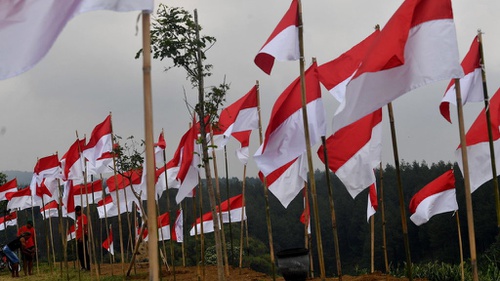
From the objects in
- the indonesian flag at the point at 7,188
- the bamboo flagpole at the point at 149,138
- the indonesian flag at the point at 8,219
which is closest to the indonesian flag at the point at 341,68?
the bamboo flagpole at the point at 149,138

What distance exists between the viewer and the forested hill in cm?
6166

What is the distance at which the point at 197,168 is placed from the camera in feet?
57.8

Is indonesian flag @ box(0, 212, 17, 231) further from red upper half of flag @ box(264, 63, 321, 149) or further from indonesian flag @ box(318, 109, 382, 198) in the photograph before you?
indonesian flag @ box(318, 109, 382, 198)

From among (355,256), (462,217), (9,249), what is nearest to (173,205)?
(355,256)

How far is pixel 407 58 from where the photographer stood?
918 cm

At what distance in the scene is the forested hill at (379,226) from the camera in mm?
61656

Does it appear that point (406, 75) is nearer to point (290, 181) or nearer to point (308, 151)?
point (308, 151)

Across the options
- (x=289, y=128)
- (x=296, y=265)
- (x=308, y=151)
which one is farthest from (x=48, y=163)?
(x=308, y=151)

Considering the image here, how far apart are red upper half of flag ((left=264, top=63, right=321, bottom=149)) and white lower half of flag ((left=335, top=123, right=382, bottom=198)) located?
50.2 inches

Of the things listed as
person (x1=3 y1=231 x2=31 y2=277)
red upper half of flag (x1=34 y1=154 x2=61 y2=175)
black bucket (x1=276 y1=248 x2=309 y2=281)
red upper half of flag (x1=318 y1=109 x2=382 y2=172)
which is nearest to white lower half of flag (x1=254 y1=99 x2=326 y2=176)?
red upper half of flag (x1=318 y1=109 x2=382 y2=172)

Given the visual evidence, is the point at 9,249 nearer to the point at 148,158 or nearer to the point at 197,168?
the point at 197,168

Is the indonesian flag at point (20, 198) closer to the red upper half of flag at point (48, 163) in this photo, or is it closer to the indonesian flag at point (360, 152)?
the red upper half of flag at point (48, 163)

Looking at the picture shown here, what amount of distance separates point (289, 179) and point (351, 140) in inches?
85.1

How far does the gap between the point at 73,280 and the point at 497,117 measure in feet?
54.7
